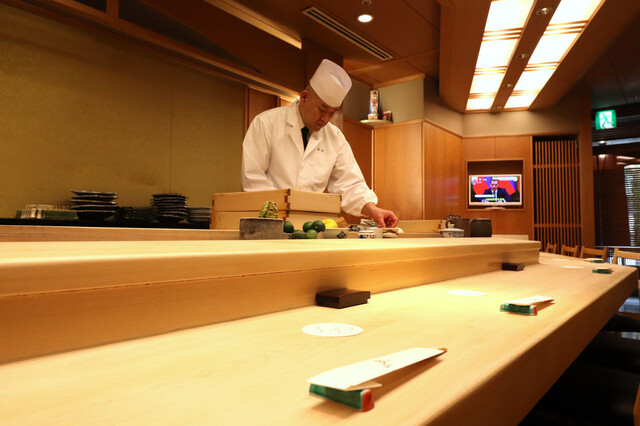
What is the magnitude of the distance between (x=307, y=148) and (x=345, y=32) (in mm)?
2398

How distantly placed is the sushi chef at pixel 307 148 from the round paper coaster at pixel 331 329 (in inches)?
72.6

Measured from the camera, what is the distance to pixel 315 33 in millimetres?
4688

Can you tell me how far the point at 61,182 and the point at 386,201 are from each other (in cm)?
470

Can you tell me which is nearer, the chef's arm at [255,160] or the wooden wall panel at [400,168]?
the chef's arm at [255,160]

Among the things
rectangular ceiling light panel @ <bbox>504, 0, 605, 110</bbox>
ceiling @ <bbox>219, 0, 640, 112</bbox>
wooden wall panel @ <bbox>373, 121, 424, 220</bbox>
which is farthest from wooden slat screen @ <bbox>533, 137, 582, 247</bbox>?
wooden wall panel @ <bbox>373, 121, 424, 220</bbox>

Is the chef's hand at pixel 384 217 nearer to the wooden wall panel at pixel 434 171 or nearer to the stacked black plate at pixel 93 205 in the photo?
the stacked black plate at pixel 93 205

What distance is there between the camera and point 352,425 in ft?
1.38

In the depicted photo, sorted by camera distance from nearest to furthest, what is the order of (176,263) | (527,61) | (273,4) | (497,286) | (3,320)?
(3,320)
(176,263)
(497,286)
(273,4)
(527,61)

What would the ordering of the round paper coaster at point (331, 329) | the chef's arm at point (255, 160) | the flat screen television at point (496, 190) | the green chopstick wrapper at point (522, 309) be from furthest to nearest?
the flat screen television at point (496, 190)
the chef's arm at point (255, 160)
the green chopstick wrapper at point (522, 309)
the round paper coaster at point (331, 329)

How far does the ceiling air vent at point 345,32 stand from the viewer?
4.22 meters

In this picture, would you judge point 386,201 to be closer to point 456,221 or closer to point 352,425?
point 456,221

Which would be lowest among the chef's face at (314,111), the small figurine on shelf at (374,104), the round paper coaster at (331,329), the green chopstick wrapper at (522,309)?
the green chopstick wrapper at (522,309)

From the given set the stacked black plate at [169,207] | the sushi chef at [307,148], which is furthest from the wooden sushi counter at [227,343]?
the stacked black plate at [169,207]

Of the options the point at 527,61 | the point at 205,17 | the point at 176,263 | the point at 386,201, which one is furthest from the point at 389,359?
the point at 386,201
